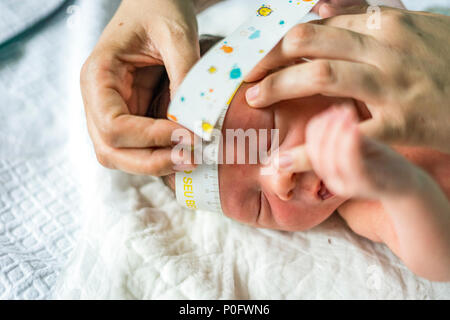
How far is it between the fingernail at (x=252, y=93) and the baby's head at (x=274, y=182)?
30 millimetres

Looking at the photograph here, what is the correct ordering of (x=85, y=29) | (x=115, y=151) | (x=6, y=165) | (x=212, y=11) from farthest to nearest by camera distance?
(x=212, y=11)
(x=85, y=29)
(x=6, y=165)
(x=115, y=151)

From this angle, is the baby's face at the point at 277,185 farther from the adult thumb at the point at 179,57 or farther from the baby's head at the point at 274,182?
the adult thumb at the point at 179,57

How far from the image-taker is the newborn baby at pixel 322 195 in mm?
710

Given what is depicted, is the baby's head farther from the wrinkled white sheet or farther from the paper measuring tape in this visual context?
the wrinkled white sheet

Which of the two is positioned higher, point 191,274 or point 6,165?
point 6,165

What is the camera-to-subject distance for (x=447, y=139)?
788mm

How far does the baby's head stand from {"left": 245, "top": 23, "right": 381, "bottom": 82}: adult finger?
0.43 feet

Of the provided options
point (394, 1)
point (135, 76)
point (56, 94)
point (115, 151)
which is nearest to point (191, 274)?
point (115, 151)

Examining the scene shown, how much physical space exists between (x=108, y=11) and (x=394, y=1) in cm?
93

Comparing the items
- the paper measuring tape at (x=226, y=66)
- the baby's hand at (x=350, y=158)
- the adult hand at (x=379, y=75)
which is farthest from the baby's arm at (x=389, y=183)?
the paper measuring tape at (x=226, y=66)

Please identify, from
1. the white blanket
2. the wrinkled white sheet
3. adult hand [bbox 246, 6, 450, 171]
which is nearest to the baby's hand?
adult hand [bbox 246, 6, 450, 171]

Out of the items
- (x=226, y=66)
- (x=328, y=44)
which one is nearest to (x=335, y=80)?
(x=328, y=44)
